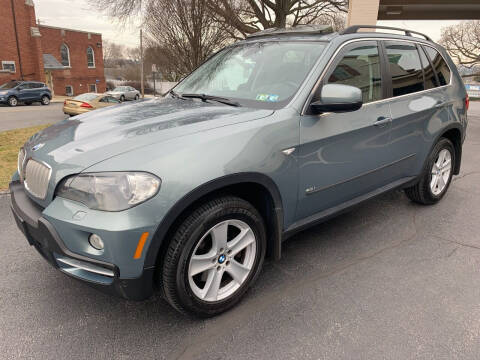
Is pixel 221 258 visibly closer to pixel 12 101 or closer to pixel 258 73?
pixel 258 73

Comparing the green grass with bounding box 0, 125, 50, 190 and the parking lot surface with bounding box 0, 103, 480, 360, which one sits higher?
the green grass with bounding box 0, 125, 50, 190

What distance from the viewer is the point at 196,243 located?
218 cm

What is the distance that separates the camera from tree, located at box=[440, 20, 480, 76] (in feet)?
127

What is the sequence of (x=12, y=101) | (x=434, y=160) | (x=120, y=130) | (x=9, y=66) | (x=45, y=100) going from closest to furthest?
(x=120, y=130), (x=434, y=160), (x=12, y=101), (x=45, y=100), (x=9, y=66)

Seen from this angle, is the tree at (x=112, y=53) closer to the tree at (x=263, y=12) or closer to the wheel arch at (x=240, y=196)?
the tree at (x=263, y=12)

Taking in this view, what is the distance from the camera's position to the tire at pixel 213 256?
6.97 ft

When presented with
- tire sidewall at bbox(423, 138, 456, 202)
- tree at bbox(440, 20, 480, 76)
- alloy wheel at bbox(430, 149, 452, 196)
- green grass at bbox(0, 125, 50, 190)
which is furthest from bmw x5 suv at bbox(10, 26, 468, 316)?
tree at bbox(440, 20, 480, 76)

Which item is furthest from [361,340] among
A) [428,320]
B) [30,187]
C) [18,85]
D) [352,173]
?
[18,85]

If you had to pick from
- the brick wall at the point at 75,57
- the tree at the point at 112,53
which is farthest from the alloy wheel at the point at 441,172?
the tree at the point at 112,53

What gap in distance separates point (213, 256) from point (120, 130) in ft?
3.31

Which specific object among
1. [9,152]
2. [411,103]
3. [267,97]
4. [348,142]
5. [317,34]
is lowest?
[9,152]

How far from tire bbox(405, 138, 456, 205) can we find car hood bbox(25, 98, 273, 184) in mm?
2394

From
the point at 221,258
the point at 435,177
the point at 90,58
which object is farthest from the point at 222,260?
the point at 90,58

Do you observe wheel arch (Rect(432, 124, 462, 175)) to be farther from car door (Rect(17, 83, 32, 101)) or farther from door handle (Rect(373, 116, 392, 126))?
car door (Rect(17, 83, 32, 101))
